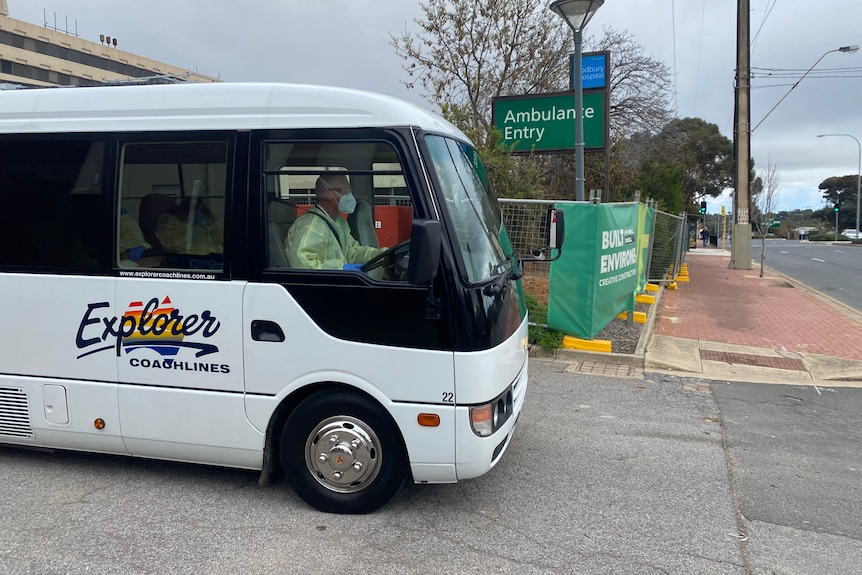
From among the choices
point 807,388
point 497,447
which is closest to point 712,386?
point 807,388

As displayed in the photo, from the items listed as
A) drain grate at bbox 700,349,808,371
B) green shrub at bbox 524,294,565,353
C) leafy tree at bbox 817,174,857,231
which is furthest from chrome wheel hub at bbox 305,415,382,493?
leafy tree at bbox 817,174,857,231

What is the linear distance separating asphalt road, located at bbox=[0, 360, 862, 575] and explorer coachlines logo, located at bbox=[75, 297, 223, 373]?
915 mm

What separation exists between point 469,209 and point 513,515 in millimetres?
1899

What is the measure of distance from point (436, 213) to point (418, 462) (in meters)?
1.44

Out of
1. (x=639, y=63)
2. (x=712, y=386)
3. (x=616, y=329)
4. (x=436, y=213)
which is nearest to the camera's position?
(x=436, y=213)

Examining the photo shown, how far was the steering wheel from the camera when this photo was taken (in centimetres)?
360

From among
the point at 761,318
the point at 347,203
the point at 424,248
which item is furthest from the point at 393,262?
the point at 761,318

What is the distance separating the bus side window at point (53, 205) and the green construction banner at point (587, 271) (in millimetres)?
5164

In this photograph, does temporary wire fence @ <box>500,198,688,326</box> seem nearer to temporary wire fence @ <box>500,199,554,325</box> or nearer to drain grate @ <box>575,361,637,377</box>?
temporary wire fence @ <box>500,199,554,325</box>

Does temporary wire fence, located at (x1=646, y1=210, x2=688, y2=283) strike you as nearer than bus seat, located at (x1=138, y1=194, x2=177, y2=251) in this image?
No

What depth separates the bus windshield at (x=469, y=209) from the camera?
3.62m

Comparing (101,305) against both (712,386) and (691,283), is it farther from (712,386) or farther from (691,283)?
(691,283)

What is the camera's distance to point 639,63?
21438 millimetres

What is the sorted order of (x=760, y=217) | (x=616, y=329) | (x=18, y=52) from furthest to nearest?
(x=18, y=52), (x=760, y=217), (x=616, y=329)
